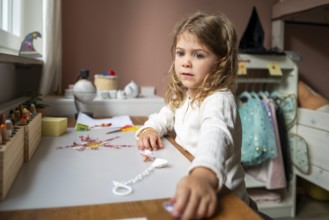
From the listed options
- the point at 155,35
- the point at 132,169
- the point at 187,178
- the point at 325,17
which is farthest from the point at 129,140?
the point at 325,17

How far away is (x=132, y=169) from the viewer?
26.8 inches

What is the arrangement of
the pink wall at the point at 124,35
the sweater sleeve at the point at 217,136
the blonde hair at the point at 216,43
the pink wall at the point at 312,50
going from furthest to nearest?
the pink wall at the point at 312,50 < the pink wall at the point at 124,35 < the blonde hair at the point at 216,43 < the sweater sleeve at the point at 217,136

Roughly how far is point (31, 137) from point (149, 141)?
12.4 inches

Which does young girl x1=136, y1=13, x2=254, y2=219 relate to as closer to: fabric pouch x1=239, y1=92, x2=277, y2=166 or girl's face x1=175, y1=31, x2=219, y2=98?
girl's face x1=175, y1=31, x2=219, y2=98

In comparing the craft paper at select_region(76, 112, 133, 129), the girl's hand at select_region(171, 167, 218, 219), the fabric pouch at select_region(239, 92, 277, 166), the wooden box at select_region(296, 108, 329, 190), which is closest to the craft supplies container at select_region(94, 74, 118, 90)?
the craft paper at select_region(76, 112, 133, 129)

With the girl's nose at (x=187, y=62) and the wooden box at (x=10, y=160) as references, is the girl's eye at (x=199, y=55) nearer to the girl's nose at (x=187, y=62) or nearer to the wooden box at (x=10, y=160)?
the girl's nose at (x=187, y=62)

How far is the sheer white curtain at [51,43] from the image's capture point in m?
1.60

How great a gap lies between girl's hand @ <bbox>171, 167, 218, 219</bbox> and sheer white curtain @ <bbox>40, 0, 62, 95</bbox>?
1349 millimetres

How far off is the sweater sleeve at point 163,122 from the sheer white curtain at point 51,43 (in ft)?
2.78

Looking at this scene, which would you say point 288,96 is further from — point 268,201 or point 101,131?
point 101,131

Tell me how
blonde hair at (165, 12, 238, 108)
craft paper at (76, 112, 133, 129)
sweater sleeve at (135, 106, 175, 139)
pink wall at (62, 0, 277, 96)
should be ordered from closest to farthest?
1. blonde hair at (165, 12, 238, 108)
2. sweater sleeve at (135, 106, 175, 139)
3. craft paper at (76, 112, 133, 129)
4. pink wall at (62, 0, 277, 96)

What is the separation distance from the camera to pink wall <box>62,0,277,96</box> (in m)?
1.89

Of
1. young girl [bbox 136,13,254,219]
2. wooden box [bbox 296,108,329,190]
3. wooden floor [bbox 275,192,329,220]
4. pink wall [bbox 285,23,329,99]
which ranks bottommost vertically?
wooden floor [bbox 275,192,329,220]

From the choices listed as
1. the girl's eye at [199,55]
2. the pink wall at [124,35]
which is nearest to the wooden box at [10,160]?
the girl's eye at [199,55]
